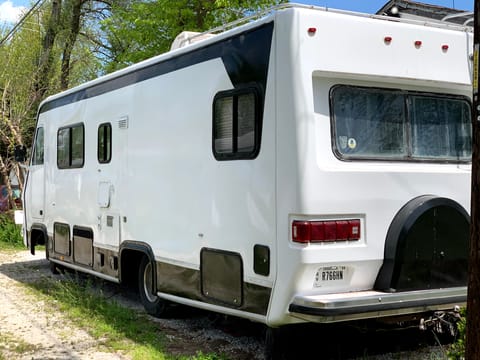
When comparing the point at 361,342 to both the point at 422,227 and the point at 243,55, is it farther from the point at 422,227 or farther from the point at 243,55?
the point at 243,55

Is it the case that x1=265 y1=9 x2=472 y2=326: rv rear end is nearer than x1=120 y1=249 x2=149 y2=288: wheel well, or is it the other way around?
x1=265 y1=9 x2=472 y2=326: rv rear end

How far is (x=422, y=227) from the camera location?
15.8ft

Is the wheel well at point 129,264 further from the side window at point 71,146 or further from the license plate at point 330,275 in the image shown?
the license plate at point 330,275

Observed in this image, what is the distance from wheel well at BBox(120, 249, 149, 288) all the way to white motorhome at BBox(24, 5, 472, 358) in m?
0.98

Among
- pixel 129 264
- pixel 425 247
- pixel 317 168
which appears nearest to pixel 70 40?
pixel 129 264

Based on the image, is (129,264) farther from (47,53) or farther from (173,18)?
(47,53)

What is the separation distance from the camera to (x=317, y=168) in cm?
454

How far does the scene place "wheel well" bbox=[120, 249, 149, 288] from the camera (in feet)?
23.2

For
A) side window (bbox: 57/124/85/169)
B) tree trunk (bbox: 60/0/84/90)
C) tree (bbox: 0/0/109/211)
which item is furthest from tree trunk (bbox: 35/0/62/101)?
side window (bbox: 57/124/85/169)

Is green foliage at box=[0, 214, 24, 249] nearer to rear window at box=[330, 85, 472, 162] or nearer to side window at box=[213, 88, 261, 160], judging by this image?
side window at box=[213, 88, 261, 160]

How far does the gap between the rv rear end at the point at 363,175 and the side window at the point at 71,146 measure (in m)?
4.32

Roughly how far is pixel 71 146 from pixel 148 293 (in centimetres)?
270

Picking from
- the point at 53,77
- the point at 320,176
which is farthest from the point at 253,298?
the point at 53,77

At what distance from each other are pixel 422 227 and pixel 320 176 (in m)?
0.99
